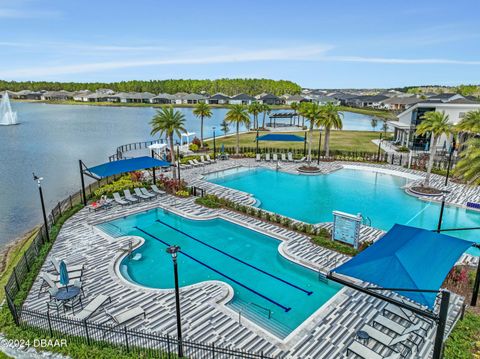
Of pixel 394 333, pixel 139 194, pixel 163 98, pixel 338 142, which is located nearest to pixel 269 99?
pixel 163 98

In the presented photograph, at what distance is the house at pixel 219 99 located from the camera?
12781 cm

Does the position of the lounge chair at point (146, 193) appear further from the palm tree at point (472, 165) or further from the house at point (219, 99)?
the house at point (219, 99)

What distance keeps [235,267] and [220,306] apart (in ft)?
11.0

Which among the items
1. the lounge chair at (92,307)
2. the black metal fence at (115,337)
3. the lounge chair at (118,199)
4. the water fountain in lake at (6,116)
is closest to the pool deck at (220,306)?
the lounge chair at (92,307)

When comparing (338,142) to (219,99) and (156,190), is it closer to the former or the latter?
(156,190)

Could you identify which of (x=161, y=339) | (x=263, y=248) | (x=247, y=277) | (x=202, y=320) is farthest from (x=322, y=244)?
(x=161, y=339)

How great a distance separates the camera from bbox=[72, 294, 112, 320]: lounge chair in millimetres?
10586

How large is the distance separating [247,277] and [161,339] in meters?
5.23

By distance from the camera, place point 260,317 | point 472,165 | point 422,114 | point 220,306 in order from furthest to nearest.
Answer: point 422,114, point 472,165, point 220,306, point 260,317

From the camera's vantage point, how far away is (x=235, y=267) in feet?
48.3

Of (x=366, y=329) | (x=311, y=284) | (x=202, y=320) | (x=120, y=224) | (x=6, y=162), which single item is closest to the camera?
(x=366, y=329)

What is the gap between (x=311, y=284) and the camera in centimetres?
1331

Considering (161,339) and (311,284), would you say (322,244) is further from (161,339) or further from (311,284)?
(161,339)

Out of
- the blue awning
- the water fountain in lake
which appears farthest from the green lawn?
the water fountain in lake
